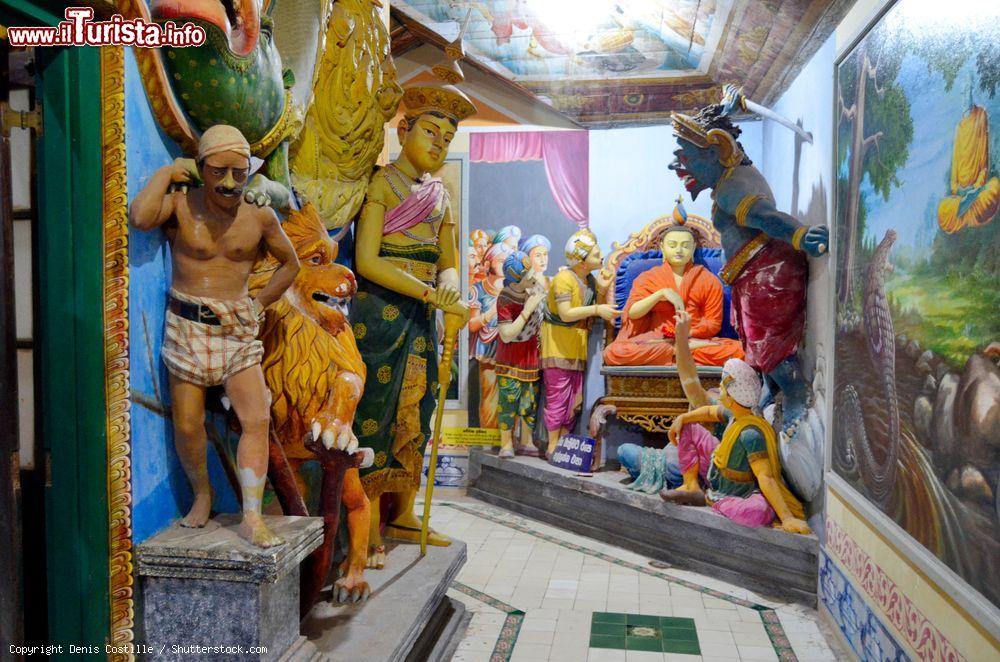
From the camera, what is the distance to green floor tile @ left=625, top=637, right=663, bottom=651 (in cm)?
396

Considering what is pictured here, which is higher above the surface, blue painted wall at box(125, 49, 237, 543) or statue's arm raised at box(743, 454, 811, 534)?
blue painted wall at box(125, 49, 237, 543)

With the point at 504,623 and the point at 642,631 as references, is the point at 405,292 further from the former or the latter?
the point at 642,631

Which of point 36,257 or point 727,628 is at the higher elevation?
point 36,257

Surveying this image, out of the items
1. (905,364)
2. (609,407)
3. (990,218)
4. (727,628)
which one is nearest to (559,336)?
(609,407)

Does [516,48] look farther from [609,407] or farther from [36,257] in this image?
[36,257]

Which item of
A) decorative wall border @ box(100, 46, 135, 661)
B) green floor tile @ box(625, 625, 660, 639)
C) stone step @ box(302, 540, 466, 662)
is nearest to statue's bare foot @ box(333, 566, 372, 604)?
stone step @ box(302, 540, 466, 662)

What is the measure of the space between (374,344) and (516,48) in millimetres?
4147

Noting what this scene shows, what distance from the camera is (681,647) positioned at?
3980mm

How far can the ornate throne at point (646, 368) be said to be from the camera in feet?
21.3

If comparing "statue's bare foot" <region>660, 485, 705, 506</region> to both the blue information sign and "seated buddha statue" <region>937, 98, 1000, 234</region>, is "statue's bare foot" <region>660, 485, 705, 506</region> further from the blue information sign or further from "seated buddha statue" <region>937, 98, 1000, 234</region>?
"seated buddha statue" <region>937, 98, 1000, 234</region>

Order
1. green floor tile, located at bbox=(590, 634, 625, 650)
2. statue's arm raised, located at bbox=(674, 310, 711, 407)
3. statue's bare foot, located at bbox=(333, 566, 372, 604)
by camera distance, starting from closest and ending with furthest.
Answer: statue's bare foot, located at bbox=(333, 566, 372, 604), green floor tile, located at bbox=(590, 634, 625, 650), statue's arm raised, located at bbox=(674, 310, 711, 407)

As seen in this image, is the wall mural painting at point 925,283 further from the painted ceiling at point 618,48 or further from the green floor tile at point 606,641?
the painted ceiling at point 618,48

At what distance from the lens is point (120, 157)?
2.25m

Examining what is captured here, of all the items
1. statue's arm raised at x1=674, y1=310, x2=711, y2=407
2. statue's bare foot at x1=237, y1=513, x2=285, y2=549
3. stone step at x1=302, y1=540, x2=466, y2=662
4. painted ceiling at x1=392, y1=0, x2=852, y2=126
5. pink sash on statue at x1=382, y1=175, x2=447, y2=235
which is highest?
painted ceiling at x1=392, y1=0, x2=852, y2=126
